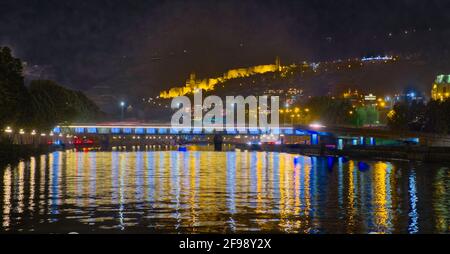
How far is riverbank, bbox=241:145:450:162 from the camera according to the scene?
10856 cm

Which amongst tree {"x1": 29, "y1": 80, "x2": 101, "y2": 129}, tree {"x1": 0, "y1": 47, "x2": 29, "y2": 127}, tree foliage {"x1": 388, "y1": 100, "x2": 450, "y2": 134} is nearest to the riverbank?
tree foliage {"x1": 388, "y1": 100, "x2": 450, "y2": 134}

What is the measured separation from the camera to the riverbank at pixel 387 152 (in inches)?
4274

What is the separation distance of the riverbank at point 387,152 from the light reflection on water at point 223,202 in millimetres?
28631

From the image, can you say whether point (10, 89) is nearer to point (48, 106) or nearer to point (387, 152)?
point (48, 106)

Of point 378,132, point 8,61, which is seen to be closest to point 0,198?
point 8,61

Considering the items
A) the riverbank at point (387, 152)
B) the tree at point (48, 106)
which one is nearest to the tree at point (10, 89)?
the tree at point (48, 106)

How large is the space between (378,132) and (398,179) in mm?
75619

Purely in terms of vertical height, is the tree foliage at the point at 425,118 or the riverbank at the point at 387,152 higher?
the tree foliage at the point at 425,118

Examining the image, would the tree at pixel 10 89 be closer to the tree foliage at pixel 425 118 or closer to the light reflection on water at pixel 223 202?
the light reflection on water at pixel 223 202

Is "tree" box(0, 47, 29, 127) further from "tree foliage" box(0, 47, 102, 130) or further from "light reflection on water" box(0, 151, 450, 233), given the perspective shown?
"light reflection on water" box(0, 151, 450, 233)

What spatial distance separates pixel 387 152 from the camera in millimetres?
123000

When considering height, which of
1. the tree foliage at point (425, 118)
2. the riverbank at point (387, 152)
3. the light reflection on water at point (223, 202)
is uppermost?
the tree foliage at point (425, 118)

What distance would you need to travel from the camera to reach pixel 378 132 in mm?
148250
